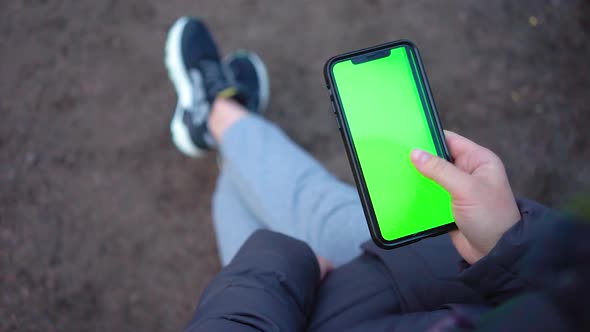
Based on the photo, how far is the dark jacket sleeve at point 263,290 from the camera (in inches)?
24.2

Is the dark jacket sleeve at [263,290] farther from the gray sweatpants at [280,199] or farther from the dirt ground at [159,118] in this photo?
the dirt ground at [159,118]

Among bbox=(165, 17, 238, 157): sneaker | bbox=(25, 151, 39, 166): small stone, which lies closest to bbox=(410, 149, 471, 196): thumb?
bbox=(165, 17, 238, 157): sneaker

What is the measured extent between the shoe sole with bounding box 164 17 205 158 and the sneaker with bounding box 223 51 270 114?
12 cm

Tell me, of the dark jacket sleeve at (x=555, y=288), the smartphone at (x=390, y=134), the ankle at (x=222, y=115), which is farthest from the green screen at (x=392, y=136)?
the ankle at (x=222, y=115)

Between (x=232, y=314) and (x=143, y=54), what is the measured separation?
880 mm

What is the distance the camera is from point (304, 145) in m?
1.23

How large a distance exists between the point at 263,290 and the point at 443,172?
316mm

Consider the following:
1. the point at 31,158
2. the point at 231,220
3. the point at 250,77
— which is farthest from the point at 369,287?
the point at 31,158

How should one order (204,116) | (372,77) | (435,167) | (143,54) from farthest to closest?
(143,54) < (204,116) < (372,77) < (435,167)

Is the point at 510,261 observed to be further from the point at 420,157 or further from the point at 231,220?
the point at 231,220

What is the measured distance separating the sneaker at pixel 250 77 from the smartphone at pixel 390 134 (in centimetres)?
52

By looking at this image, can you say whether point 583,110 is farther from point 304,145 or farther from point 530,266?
point 530,266

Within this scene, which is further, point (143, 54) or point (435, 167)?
point (143, 54)

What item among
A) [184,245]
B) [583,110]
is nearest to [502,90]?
[583,110]
